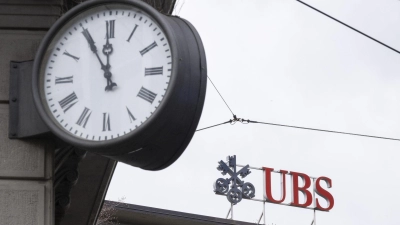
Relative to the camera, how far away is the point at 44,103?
5609 millimetres

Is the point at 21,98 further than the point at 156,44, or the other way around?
the point at 21,98

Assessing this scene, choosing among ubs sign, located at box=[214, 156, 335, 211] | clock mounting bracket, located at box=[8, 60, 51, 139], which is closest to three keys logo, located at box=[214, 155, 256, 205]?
ubs sign, located at box=[214, 156, 335, 211]

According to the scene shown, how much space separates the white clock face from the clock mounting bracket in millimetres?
256

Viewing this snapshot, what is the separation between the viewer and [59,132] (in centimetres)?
548

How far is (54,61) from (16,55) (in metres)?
0.49

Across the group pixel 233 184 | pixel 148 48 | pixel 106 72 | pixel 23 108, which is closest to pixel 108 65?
pixel 106 72

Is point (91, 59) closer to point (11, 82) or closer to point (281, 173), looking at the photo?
point (11, 82)

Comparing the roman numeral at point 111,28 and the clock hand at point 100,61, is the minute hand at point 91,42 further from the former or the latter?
the roman numeral at point 111,28

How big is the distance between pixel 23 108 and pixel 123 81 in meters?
0.73

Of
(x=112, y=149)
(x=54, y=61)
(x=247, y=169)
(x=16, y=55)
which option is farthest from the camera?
(x=247, y=169)

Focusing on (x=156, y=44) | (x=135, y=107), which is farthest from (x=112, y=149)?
(x=156, y=44)

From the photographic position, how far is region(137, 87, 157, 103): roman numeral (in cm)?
538

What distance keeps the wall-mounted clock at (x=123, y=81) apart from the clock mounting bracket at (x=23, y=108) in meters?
0.25

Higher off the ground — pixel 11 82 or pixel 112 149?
pixel 11 82
